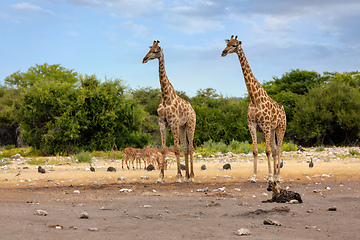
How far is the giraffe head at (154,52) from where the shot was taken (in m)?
12.7

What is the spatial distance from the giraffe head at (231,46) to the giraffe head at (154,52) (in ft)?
6.34

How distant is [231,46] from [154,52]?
2.31 metres

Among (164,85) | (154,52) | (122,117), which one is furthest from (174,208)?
(122,117)

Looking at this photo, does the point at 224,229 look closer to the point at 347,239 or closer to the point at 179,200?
the point at 347,239

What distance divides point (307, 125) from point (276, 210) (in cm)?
2644

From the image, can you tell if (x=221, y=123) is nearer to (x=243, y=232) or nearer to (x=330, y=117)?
(x=330, y=117)

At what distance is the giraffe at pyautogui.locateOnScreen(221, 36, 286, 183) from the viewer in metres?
12.5

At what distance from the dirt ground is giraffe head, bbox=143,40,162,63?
3.75 m

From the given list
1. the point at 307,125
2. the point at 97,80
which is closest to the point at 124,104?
the point at 97,80

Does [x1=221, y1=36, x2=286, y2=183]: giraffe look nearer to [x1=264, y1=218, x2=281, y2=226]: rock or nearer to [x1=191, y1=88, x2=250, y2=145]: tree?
[x1=264, y1=218, x2=281, y2=226]: rock

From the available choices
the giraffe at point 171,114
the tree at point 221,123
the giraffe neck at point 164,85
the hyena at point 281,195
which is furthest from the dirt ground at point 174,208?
the tree at point 221,123

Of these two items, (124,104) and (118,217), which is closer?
(118,217)

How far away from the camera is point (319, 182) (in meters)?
12.8

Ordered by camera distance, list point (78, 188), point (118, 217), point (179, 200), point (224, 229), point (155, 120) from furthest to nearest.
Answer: point (155, 120)
point (78, 188)
point (179, 200)
point (118, 217)
point (224, 229)
